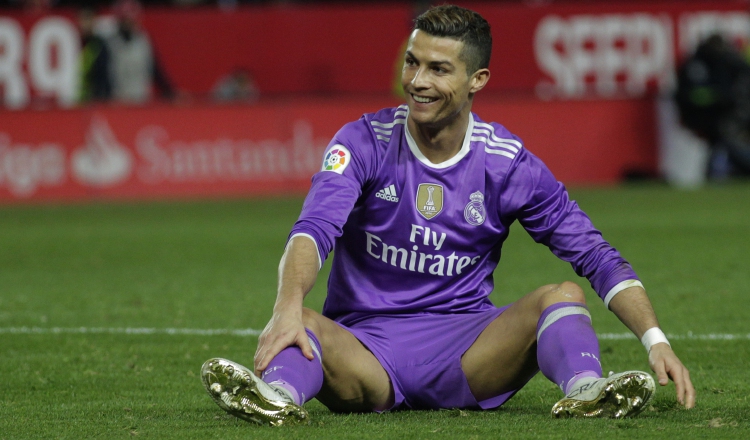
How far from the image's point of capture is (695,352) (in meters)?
5.71

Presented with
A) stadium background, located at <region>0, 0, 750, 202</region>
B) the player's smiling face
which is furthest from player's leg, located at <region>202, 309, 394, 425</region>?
stadium background, located at <region>0, 0, 750, 202</region>

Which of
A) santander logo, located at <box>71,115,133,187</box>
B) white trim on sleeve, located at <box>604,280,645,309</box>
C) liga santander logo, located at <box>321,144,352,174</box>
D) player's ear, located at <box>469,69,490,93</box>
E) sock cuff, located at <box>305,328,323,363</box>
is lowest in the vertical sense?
santander logo, located at <box>71,115,133,187</box>

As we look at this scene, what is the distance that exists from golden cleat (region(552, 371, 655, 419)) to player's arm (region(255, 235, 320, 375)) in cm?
85

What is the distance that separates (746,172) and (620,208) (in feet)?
15.3

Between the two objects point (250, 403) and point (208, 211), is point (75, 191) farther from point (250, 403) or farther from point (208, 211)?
point (250, 403)

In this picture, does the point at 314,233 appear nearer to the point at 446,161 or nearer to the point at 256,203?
the point at 446,161

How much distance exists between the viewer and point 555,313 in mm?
4062

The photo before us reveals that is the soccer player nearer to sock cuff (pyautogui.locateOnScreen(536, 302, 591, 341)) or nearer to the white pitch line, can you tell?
sock cuff (pyautogui.locateOnScreen(536, 302, 591, 341))

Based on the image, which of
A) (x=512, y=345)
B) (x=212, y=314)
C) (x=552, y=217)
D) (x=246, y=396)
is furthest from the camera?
(x=212, y=314)

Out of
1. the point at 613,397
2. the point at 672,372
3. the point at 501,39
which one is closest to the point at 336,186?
the point at 613,397

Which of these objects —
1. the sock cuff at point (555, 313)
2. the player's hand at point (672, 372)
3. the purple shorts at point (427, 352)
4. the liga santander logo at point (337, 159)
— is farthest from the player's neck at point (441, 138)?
the player's hand at point (672, 372)

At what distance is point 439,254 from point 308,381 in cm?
76

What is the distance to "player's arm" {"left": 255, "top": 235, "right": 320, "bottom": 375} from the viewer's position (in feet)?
12.5

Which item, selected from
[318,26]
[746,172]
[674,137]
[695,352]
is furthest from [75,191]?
[695,352]
